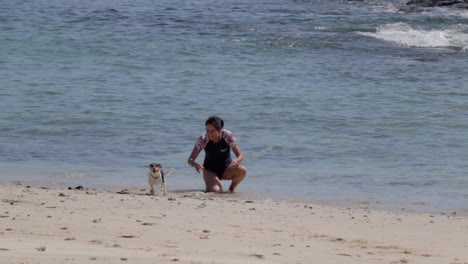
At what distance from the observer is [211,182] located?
1011cm

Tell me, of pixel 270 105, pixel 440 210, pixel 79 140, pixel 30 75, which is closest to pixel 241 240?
pixel 440 210

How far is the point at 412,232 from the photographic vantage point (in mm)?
7844

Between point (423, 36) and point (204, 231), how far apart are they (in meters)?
17.7

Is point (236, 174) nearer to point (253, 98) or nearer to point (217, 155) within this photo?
point (217, 155)

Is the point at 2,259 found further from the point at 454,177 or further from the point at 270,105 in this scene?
the point at 270,105

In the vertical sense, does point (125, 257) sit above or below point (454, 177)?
above

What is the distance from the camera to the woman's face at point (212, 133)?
1004cm

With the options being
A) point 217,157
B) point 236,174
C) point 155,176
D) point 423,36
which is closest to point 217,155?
point 217,157

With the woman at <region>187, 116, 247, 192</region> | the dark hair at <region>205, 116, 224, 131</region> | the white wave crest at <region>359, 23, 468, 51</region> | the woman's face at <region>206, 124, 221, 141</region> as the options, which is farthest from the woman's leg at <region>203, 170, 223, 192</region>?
the white wave crest at <region>359, 23, 468, 51</region>

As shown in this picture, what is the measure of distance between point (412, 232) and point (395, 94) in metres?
9.08

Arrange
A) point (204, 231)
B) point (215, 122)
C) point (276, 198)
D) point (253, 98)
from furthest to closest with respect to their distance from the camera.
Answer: point (253, 98) < point (215, 122) < point (276, 198) < point (204, 231)

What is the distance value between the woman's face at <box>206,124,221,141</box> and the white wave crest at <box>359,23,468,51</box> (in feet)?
44.0

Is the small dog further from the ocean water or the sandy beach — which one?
the ocean water

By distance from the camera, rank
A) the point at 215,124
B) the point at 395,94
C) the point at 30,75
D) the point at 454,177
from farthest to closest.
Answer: the point at 30,75 → the point at 395,94 → the point at 454,177 → the point at 215,124
